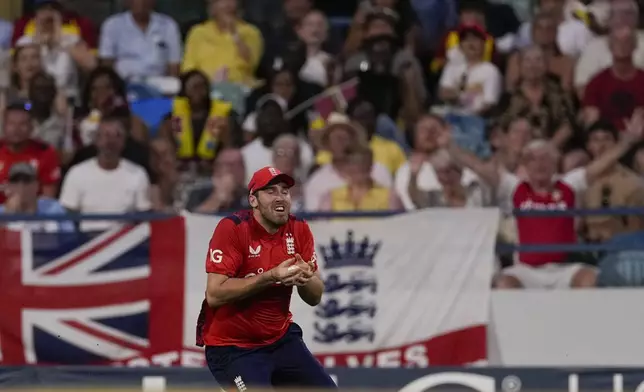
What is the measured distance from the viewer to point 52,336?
36.3 feet

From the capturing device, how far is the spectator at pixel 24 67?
518 inches

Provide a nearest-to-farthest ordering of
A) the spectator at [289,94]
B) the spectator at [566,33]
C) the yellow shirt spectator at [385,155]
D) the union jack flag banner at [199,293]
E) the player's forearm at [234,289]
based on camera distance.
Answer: the player's forearm at [234,289] < the union jack flag banner at [199,293] < the yellow shirt spectator at [385,155] < the spectator at [289,94] < the spectator at [566,33]

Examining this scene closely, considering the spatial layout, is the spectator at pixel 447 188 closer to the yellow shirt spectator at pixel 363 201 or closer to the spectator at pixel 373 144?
the yellow shirt spectator at pixel 363 201

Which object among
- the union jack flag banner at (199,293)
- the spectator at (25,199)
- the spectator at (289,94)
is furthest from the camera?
the spectator at (289,94)

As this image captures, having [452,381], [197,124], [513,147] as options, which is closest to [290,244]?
[452,381]

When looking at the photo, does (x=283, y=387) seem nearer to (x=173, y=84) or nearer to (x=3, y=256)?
(x=3, y=256)

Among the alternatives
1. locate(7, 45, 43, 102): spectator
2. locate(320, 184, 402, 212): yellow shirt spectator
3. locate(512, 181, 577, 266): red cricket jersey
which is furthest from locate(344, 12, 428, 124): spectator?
locate(7, 45, 43, 102): spectator

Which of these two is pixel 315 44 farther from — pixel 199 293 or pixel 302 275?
pixel 302 275

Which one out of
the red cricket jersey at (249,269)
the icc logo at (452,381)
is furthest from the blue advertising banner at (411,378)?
the red cricket jersey at (249,269)

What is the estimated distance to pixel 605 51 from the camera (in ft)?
43.7

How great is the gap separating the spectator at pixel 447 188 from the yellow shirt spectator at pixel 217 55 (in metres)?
2.51

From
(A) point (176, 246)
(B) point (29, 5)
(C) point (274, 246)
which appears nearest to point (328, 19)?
(B) point (29, 5)

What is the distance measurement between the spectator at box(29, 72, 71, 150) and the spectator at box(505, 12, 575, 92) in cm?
409

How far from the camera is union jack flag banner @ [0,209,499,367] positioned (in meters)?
11.0
